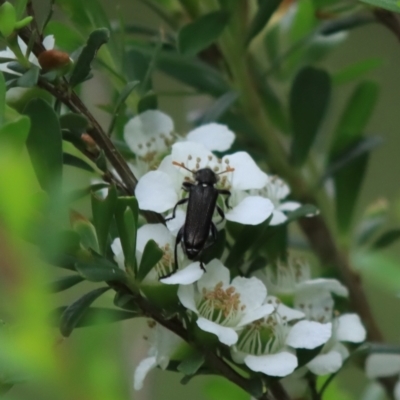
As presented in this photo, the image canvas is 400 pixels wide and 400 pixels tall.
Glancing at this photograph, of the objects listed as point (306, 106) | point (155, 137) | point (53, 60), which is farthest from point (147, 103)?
point (306, 106)

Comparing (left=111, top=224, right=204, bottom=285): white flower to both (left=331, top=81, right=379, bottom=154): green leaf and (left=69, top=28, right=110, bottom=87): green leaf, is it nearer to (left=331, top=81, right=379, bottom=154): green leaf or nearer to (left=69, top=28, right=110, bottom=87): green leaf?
(left=69, top=28, right=110, bottom=87): green leaf

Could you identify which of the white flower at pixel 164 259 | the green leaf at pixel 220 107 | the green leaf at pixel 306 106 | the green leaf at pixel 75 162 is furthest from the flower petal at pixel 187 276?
the green leaf at pixel 306 106

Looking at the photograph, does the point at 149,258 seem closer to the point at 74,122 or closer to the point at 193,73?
the point at 74,122

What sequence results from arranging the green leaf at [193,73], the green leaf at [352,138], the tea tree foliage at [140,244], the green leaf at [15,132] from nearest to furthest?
the tea tree foliage at [140,244] → the green leaf at [15,132] → the green leaf at [193,73] → the green leaf at [352,138]

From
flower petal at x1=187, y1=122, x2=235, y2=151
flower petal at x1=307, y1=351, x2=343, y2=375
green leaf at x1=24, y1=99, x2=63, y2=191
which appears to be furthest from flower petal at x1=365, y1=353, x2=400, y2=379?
green leaf at x1=24, y1=99, x2=63, y2=191

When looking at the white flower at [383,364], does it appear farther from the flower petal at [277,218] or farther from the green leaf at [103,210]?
the green leaf at [103,210]
